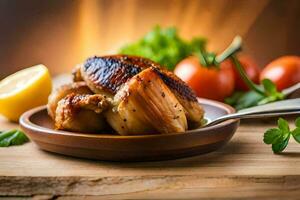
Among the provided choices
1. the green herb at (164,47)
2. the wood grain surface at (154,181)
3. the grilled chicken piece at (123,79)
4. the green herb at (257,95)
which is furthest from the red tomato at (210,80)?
the wood grain surface at (154,181)

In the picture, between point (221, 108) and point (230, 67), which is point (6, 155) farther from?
point (230, 67)

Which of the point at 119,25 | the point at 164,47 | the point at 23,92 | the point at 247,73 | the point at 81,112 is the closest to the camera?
the point at 81,112

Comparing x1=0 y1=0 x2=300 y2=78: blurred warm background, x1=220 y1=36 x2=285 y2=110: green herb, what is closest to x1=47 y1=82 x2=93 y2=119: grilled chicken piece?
x1=220 y1=36 x2=285 y2=110: green herb

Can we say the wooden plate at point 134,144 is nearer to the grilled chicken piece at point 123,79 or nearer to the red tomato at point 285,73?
the grilled chicken piece at point 123,79

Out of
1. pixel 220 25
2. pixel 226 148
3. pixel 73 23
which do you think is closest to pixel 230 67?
pixel 226 148

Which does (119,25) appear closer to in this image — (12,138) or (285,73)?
(285,73)

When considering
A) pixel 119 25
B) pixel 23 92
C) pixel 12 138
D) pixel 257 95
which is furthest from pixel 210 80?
pixel 119 25
